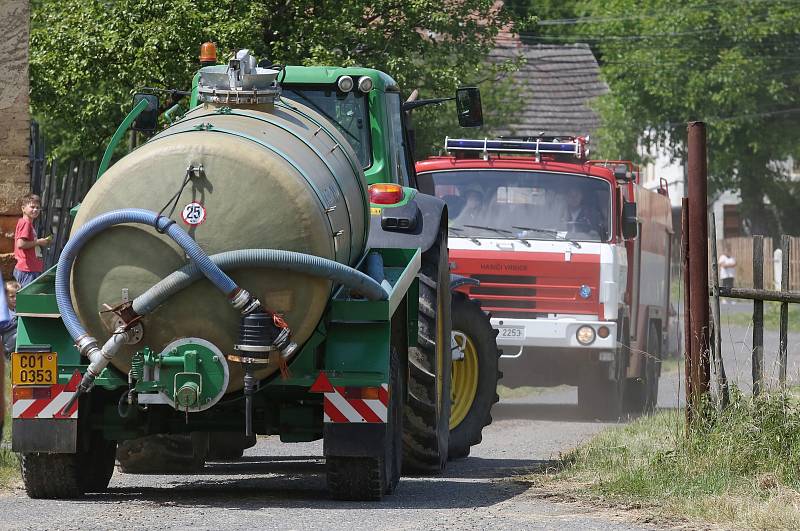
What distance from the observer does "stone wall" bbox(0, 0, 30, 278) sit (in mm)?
14641

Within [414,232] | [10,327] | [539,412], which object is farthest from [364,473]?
[539,412]

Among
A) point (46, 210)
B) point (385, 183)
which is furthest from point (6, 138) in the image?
point (385, 183)

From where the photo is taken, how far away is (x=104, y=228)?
862 cm

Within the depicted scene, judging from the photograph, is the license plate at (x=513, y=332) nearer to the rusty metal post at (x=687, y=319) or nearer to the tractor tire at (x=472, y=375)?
the tractor tire at (x=472, y=375)

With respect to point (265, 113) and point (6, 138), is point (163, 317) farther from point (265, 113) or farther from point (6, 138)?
point (6, 138)

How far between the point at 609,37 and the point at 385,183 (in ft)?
134

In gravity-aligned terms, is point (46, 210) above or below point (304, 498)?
above

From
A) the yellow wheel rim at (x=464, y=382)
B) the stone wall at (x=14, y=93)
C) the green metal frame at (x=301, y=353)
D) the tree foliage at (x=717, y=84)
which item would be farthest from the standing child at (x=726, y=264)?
the green metal frame at (x=301, y=353)

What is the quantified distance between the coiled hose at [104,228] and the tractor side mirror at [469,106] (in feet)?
13.3

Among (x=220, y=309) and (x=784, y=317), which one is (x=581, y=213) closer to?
(x=784, y=317)

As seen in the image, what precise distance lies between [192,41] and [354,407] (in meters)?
10.4

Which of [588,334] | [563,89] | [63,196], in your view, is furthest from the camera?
[563,89]

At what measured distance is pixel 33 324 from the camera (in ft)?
29.7

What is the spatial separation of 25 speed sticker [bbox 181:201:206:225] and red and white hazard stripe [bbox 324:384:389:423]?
1.15m
